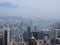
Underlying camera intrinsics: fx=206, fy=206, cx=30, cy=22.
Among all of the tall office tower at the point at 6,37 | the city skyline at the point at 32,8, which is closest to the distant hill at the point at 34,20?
the city skyline at the point at 32,8

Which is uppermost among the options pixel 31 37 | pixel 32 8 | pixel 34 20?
pixel 32 8

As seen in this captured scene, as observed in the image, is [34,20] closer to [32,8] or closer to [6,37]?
[32,8]

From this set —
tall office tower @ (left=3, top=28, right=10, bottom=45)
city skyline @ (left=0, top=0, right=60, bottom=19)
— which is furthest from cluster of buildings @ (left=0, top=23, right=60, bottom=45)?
city skyline @ (left=0, top=0, right=60, bottom=19)

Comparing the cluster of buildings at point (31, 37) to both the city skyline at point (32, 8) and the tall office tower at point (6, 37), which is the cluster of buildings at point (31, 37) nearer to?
the tall office tower at point (6, 37)

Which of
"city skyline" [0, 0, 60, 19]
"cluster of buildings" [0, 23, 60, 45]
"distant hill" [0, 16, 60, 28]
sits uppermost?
"city skyline" [0, 0, 60, 19]

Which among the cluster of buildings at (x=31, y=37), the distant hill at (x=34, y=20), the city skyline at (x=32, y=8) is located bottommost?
the cluster of buildings at (x=31, y=37)

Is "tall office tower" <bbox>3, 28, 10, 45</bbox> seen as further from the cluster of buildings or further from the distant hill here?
the distant hill

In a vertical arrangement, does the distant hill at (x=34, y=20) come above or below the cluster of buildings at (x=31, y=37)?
above

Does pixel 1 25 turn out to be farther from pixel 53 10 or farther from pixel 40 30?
pixel 53 10

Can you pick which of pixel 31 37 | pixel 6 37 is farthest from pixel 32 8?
pixel 6 37
